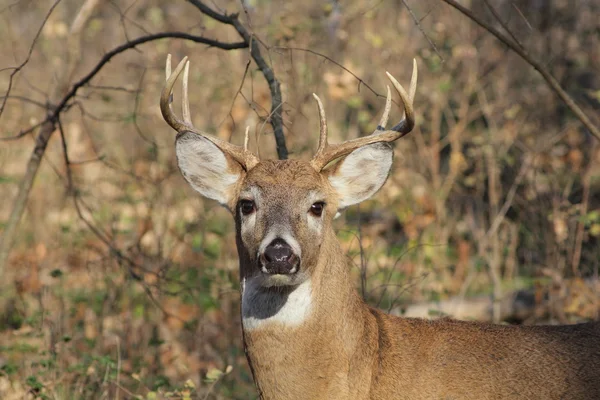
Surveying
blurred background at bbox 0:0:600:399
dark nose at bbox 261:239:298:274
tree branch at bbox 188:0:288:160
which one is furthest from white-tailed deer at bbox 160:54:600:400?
blurred background at bbox 0:0:600:399

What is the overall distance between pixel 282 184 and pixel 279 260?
0.55 meters

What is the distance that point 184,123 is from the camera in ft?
15.4

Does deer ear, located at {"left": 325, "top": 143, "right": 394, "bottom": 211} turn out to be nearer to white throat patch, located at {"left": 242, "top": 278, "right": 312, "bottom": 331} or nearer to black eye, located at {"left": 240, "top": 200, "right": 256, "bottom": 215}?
black eye, located at {"left": 240, "top": 200, "right": 256, "bottom": 215}

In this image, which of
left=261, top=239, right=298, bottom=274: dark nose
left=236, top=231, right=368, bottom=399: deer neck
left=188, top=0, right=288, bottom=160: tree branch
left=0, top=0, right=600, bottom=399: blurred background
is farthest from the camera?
left=0, top=0, right=600, bottom=399: blurred background

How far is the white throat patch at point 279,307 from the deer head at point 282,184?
0.08 metres

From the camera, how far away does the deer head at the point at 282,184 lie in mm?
4262

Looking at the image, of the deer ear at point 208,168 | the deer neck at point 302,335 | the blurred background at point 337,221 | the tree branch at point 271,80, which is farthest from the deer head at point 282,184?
the blurred background at point 337,221

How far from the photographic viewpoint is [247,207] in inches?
179

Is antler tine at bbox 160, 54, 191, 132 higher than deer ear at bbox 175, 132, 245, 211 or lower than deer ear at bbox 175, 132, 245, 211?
higher

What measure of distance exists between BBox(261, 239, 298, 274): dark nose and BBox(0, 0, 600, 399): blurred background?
4.93 feet

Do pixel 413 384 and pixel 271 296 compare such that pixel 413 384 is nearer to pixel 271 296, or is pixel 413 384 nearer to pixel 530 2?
pixel 271 296

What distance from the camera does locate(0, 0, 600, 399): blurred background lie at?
266 inches

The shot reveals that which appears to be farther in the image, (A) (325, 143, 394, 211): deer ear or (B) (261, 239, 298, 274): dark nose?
(A) (325, 143, 394, 211): deer ear

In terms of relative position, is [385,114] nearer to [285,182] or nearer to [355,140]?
[355,140]
